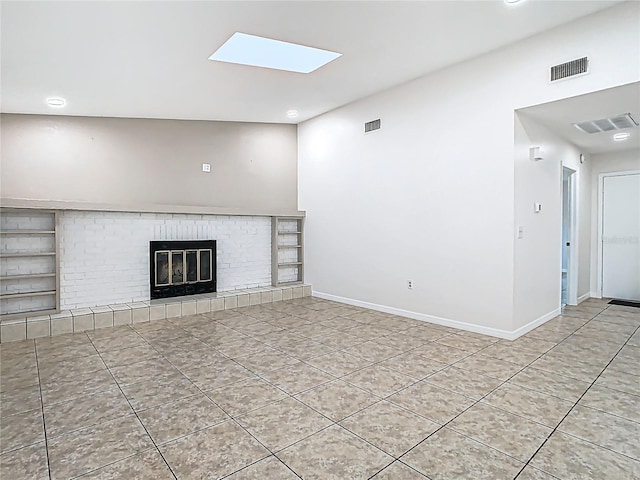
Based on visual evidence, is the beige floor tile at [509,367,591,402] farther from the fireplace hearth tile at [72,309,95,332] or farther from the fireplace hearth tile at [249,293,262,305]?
the fireplace hearth tile at [72,309,95,332]

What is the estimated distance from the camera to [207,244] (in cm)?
551

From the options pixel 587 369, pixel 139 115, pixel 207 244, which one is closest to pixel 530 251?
Answer: pixel 587 369

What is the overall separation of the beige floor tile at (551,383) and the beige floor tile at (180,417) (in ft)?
7.09

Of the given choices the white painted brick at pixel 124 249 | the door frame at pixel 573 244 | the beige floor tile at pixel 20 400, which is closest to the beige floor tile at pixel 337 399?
the beige floor tile at pixel 20 400

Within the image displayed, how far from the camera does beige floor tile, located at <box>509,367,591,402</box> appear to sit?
2604 mm

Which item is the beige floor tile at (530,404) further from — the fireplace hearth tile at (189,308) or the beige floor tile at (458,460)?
the fireplace hearth tile at (189,308)

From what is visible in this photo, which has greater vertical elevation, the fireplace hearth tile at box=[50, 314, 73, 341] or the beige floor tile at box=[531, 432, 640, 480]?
the fireplace hearth tile at box=[50, 314, 73, 341]

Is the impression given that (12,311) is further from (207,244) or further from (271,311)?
(271,311)

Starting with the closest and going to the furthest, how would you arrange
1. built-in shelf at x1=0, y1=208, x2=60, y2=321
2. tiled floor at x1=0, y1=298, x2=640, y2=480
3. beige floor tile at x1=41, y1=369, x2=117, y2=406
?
1. tiled floor at x1=0, y1=298, x2=640, y2=480
2. beige floor tile at x1=41, y1=369, x2=117, y2=406
3. built-in shelf at x1=0, y1=208, x2=60, y2=321

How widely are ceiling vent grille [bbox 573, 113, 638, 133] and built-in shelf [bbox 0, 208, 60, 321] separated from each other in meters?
6.16

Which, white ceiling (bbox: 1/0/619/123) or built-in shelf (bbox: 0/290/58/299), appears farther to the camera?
built-in shelf (bbox: 0/290/58/299)

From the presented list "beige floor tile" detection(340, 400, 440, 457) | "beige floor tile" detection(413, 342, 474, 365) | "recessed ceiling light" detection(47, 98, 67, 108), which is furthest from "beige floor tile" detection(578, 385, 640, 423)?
"recessed ceiling light" detection(47, 98, 67, 108)

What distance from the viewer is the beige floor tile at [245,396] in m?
2.41

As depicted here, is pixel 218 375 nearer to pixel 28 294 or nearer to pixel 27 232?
pixel 28 294
